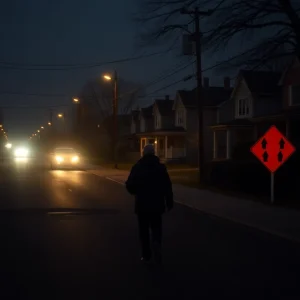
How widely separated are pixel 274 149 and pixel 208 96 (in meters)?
36.7

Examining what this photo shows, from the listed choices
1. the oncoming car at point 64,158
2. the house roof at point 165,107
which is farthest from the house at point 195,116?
the oncoming car at point 64,158

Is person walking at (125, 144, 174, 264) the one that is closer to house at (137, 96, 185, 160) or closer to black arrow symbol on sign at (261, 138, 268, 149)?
black arrow symbol on sign at (261, 138, 268, 149)

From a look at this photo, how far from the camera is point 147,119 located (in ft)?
228

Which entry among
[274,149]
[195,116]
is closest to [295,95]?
[195,116]

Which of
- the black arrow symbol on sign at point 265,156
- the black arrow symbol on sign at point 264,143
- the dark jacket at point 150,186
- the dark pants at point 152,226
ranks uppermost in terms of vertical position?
the black arrow symbol on sign at point 264,143

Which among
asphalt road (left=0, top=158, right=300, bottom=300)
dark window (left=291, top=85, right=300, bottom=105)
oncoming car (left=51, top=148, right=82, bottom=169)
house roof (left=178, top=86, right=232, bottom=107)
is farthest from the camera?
house roof (left=178, top=86, right=232, bottom=107)

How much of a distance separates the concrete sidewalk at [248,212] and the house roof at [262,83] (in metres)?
20.8

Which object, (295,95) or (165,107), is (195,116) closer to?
(165,107)

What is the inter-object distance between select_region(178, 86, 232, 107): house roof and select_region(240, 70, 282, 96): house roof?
10.3 meters

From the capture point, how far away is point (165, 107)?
2409 inches

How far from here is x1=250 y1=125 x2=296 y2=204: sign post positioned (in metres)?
17.5

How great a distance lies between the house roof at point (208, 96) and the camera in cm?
5318

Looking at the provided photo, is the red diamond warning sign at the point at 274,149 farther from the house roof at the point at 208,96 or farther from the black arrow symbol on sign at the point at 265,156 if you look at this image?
the house roof at the point at 208,96

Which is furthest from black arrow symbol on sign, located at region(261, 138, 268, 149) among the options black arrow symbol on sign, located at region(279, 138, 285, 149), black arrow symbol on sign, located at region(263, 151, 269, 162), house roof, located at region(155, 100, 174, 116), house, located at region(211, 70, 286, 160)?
house roof, located at region(155, 100, 174, 116)
